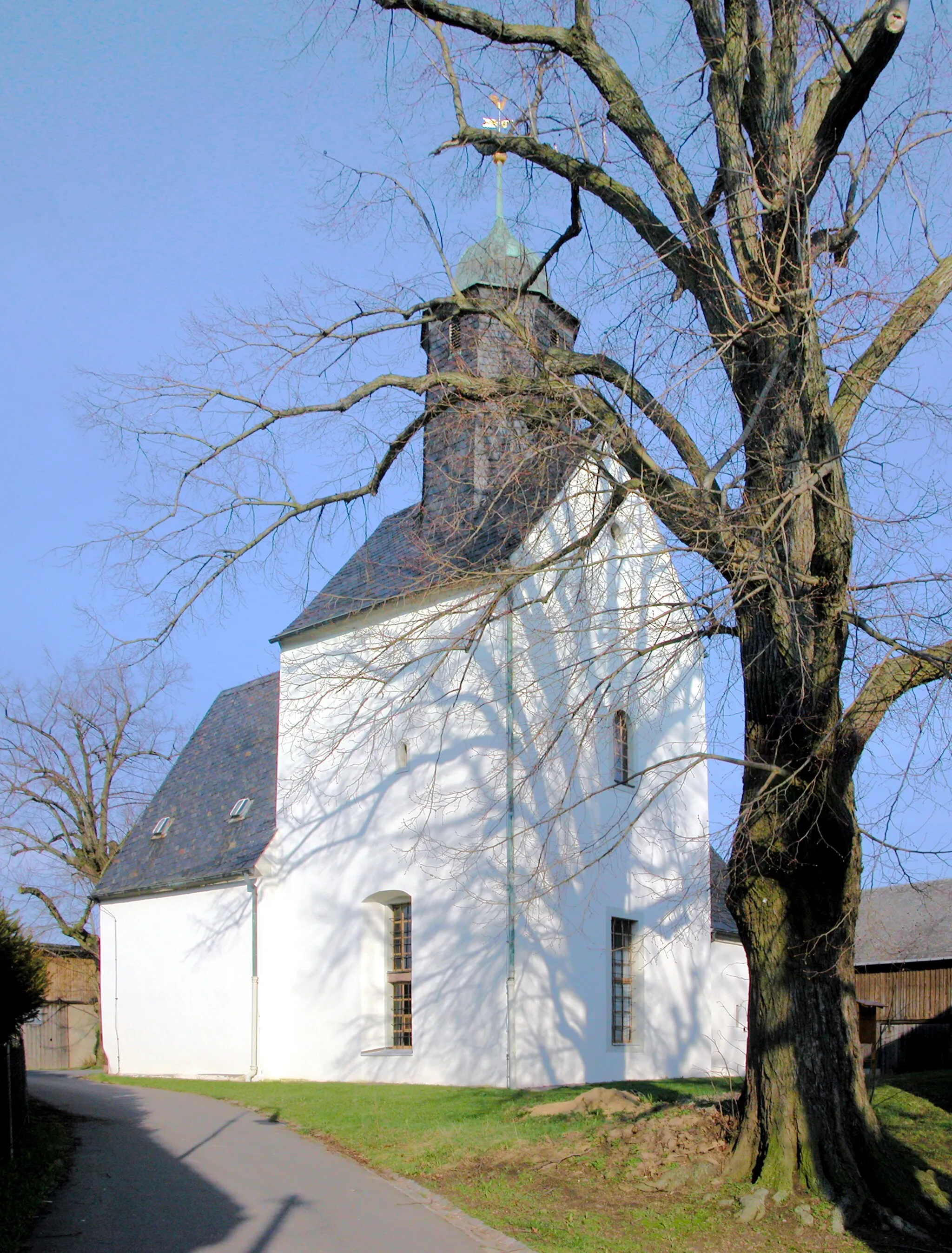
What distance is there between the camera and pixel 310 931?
20.0 metres

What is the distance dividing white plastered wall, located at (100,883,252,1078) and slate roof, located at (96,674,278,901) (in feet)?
1.43

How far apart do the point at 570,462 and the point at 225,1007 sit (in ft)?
49.5

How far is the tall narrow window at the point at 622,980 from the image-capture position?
1845cm

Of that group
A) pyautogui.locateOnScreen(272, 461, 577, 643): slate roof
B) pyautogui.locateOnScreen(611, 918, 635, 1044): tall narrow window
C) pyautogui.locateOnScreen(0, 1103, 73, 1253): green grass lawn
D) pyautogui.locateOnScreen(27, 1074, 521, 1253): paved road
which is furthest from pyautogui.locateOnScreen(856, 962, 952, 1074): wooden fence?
pyautogui.locateOnScreen(0, 1103, 73, 1253): green grass lawn

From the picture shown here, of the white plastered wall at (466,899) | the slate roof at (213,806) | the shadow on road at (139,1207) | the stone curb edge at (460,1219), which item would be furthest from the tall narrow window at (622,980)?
the stone curb edge at (460,1219)

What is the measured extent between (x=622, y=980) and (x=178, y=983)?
27.9 feet

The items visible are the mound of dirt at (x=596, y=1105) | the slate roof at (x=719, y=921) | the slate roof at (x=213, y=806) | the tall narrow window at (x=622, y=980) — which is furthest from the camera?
the slate roof at (x=213, y=806)

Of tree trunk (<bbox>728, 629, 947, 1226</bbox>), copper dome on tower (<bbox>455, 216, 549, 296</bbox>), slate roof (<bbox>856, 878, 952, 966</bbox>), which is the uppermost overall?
copper dome on tower (<bbox>455, 216, 549, 296</bbox>)

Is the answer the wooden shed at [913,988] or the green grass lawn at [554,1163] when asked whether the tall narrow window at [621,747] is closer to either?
the green grass lawn at [554,1163]

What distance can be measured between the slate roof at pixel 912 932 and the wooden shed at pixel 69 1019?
20839 mm

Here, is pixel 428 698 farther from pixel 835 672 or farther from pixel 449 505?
pixel 835 672

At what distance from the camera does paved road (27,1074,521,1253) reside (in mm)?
7422

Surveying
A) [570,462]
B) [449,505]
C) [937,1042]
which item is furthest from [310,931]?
[937,1042]

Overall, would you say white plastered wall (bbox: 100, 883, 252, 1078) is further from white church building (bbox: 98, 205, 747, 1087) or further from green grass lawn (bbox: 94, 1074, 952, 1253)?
green grass lawn (bbox: 94, 1074, 952, 1253)
